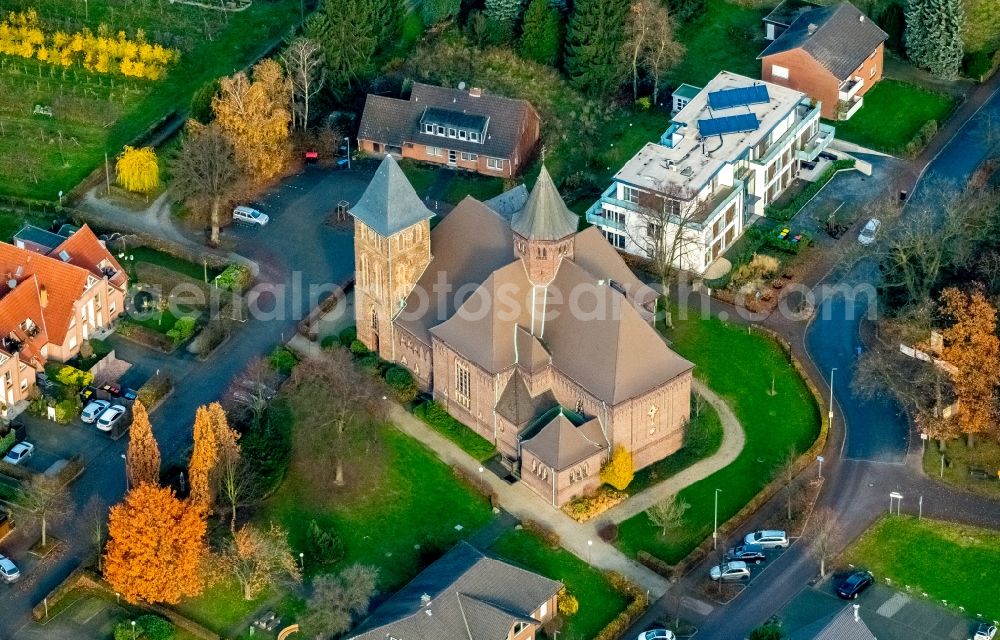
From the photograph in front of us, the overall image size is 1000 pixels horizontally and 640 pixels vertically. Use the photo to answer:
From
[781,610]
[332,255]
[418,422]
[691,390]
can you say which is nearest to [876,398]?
[691,390]

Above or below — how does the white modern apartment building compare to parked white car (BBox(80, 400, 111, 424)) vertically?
above

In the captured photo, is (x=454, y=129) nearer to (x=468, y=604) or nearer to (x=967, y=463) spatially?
(x=967, y=463)

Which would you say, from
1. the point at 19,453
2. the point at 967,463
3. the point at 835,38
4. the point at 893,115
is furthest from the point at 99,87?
the point at 967,463

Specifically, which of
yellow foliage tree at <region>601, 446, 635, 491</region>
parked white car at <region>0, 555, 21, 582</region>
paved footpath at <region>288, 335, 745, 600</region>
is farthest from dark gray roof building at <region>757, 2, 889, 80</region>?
parked white car at <region>0, 555, 21, 582</region>

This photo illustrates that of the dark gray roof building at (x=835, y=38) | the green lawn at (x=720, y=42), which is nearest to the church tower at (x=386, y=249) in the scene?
the green lawn at (x=720, y=42)

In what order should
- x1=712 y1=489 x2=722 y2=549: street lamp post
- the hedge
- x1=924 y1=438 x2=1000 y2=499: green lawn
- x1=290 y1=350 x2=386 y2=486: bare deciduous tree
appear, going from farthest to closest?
the hedge → x1=290 y1=350 x2=386 y2=486: bare deciduous tree → x1=924 y1=438 x2=1000 y2=499: green lawn → x1=712 y1=489 x2=722 y2=549: street lamp post

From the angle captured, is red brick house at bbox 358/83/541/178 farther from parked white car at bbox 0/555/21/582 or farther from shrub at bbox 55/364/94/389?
parked white car at bbox 0/555/21/582
